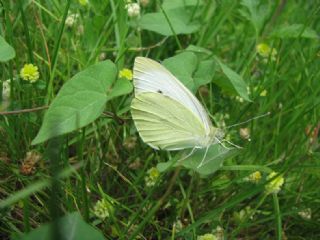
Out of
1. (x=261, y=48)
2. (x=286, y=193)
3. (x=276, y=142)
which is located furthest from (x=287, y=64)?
(x=286, y=193)

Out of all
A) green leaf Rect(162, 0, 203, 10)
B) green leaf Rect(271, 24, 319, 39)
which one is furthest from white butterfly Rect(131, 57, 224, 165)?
green leaf Rect(271, 24, 319, 39)

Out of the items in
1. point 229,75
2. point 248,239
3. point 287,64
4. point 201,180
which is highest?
point 229,75

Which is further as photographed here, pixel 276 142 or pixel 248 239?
pixel 276 142

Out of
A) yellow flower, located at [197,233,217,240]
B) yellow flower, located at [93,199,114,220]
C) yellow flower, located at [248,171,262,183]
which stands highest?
yellow flower, located at [248,171,262,183]

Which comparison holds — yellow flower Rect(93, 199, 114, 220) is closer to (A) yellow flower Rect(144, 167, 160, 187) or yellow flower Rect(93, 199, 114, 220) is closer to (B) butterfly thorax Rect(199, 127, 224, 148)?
(A) yellow flower Rect(144, 167, 160, 187)

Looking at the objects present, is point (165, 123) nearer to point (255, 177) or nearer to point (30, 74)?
point (255, 177)

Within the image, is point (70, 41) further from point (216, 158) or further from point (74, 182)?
point (216, 158)

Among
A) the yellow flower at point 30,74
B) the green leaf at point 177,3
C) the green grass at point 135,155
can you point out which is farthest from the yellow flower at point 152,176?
the green leaf at point 177,3
